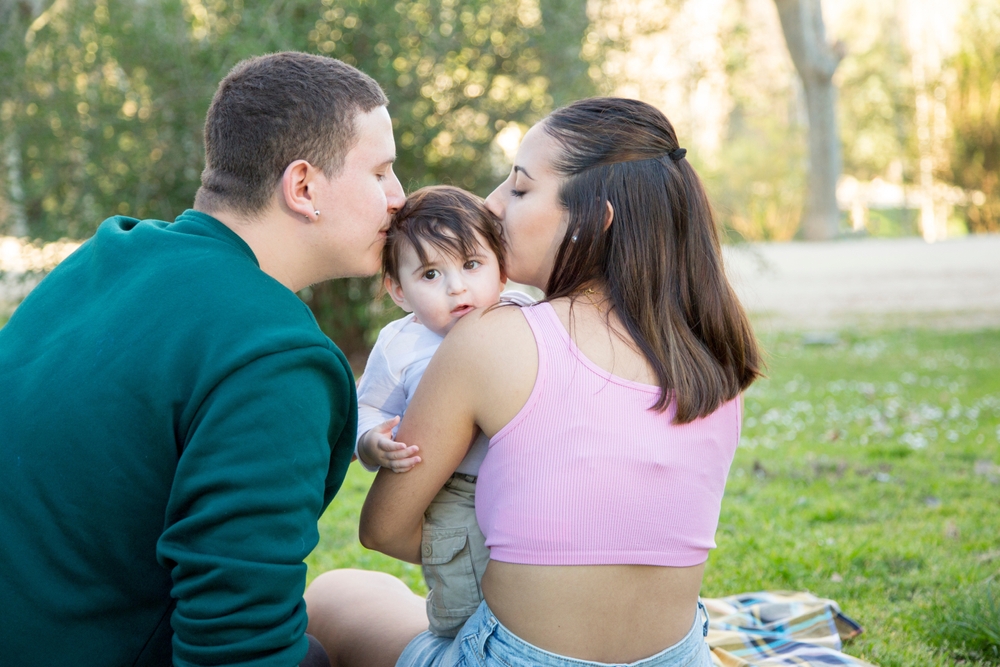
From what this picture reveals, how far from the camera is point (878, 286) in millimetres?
15406

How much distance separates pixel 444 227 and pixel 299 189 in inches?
21.1

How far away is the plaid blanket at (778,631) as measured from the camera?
9.23ft

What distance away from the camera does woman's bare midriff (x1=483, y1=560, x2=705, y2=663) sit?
1.77m

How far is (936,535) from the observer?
4152 mm

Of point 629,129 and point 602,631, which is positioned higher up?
point 629,129

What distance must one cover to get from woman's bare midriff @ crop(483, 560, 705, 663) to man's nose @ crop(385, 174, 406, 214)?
837mm

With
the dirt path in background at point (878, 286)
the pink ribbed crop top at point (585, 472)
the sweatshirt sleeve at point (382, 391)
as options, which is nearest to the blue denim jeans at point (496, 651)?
the pink ribbed crop top at point (585, 472)

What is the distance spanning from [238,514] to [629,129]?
116 cm

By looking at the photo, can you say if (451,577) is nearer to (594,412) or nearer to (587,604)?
(587,604)

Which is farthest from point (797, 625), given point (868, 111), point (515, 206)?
point (868, 111)

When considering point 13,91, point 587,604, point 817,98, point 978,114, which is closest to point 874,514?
point 587,604

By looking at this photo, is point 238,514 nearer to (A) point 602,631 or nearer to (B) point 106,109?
(A) point 602,631

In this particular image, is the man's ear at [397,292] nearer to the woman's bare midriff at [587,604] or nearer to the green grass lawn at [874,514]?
the woman's bare midriff at [587,604]

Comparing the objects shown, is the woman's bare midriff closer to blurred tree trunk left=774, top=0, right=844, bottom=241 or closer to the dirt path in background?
the dirt path in background
